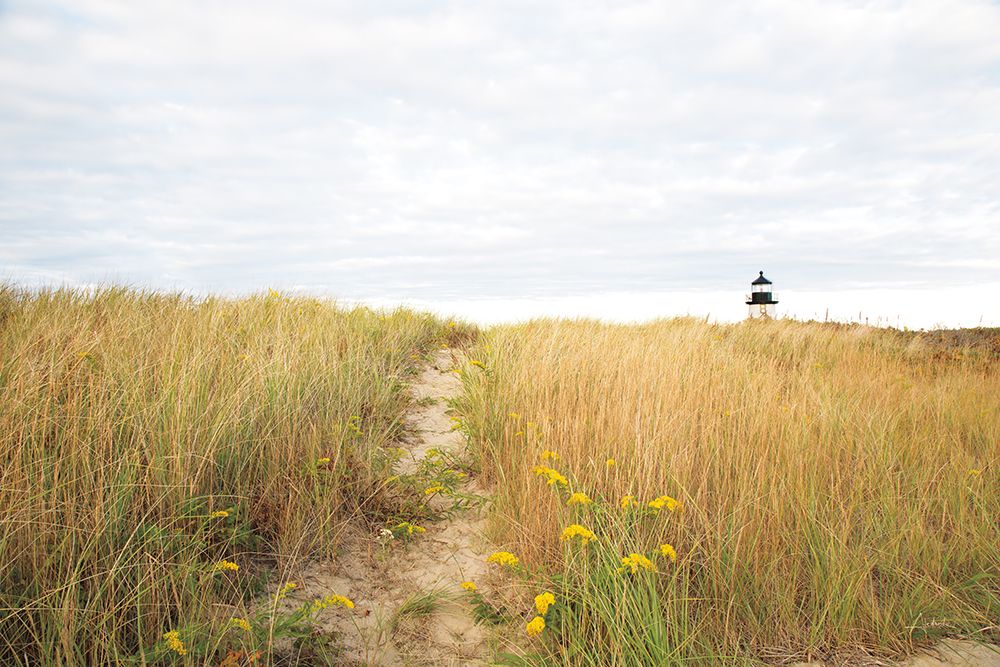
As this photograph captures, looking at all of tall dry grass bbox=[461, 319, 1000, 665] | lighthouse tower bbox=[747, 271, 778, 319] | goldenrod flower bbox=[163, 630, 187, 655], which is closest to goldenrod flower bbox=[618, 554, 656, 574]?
tall dry grass bbox=[461, 319, 1000, 665]

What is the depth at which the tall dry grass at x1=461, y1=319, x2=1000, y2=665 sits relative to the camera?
7.91ft

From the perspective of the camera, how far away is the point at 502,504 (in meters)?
3.51

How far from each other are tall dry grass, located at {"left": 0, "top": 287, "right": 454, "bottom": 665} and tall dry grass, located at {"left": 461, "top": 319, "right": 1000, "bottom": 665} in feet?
4.25

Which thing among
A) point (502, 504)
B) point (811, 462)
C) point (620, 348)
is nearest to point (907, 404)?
point (811, 462)

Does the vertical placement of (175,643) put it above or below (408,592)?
above

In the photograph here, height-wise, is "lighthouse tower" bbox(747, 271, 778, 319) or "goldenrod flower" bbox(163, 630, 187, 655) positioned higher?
→ "lighthouse tower" bbox(747, 271, 778, 319)

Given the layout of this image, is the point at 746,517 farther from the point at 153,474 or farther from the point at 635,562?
the point at 153,474

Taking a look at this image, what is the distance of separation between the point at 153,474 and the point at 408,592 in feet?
5.16

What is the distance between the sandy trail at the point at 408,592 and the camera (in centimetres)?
259

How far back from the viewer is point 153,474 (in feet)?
9.46

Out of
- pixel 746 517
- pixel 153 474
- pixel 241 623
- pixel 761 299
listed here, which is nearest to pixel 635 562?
pixel 746 517

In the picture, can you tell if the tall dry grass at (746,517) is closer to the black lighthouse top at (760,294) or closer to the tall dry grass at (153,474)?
the tall dry grass at (153,474)

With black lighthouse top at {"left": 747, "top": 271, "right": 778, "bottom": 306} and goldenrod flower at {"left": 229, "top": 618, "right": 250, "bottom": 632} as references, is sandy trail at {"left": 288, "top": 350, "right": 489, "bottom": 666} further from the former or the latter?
black lighthouse top at {"left": 747, "top": 271, "right": 778, "bottom": 306}

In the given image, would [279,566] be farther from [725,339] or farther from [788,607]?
[725,339]
